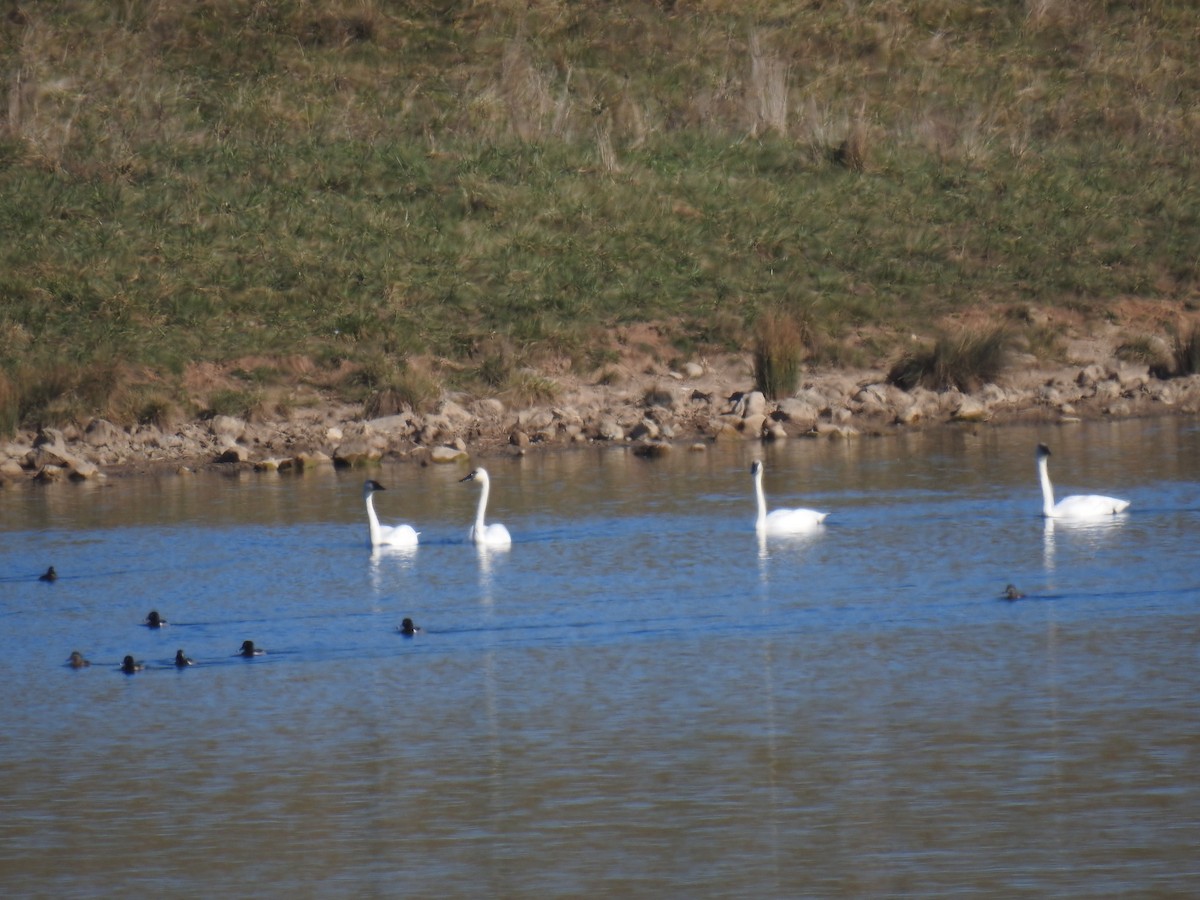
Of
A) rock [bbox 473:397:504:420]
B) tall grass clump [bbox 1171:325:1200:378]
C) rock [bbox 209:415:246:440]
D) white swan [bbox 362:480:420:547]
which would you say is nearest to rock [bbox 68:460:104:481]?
rock [bbox 209:415:246:440]

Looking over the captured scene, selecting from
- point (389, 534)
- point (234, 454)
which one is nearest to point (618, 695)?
point (389, 534)

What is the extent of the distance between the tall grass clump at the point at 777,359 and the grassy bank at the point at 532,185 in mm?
850

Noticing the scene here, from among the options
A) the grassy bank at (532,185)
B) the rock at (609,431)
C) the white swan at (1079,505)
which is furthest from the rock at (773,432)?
the white swan at (1079,505)

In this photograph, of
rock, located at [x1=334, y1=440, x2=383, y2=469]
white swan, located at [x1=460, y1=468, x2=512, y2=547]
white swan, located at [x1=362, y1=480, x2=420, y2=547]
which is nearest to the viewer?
white swan, located at [x1=460, y1=468, x2=512, y2=547]

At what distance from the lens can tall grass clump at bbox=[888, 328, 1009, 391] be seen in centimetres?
2442

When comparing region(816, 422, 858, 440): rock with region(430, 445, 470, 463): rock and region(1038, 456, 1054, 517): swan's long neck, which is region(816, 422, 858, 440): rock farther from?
region(1038, 456, 1054, 517): swan's long neck

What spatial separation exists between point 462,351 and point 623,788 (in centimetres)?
1538

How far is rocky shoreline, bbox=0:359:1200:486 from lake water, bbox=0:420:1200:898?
2.50 meters

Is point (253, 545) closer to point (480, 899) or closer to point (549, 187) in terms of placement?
point (480, 899)

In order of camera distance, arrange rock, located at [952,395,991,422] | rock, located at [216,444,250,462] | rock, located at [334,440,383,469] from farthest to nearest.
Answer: rock, located at [952,395,991,422]
rock, located at [334,440,383,469]
rock, located at [216,444,250,462]

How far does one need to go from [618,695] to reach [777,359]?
1268cm

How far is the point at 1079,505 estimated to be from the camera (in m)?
17.1

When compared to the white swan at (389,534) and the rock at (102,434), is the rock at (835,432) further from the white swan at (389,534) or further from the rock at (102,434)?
the rock at (102,434)

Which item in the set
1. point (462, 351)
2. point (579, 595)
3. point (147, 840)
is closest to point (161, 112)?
point (462, 351)
